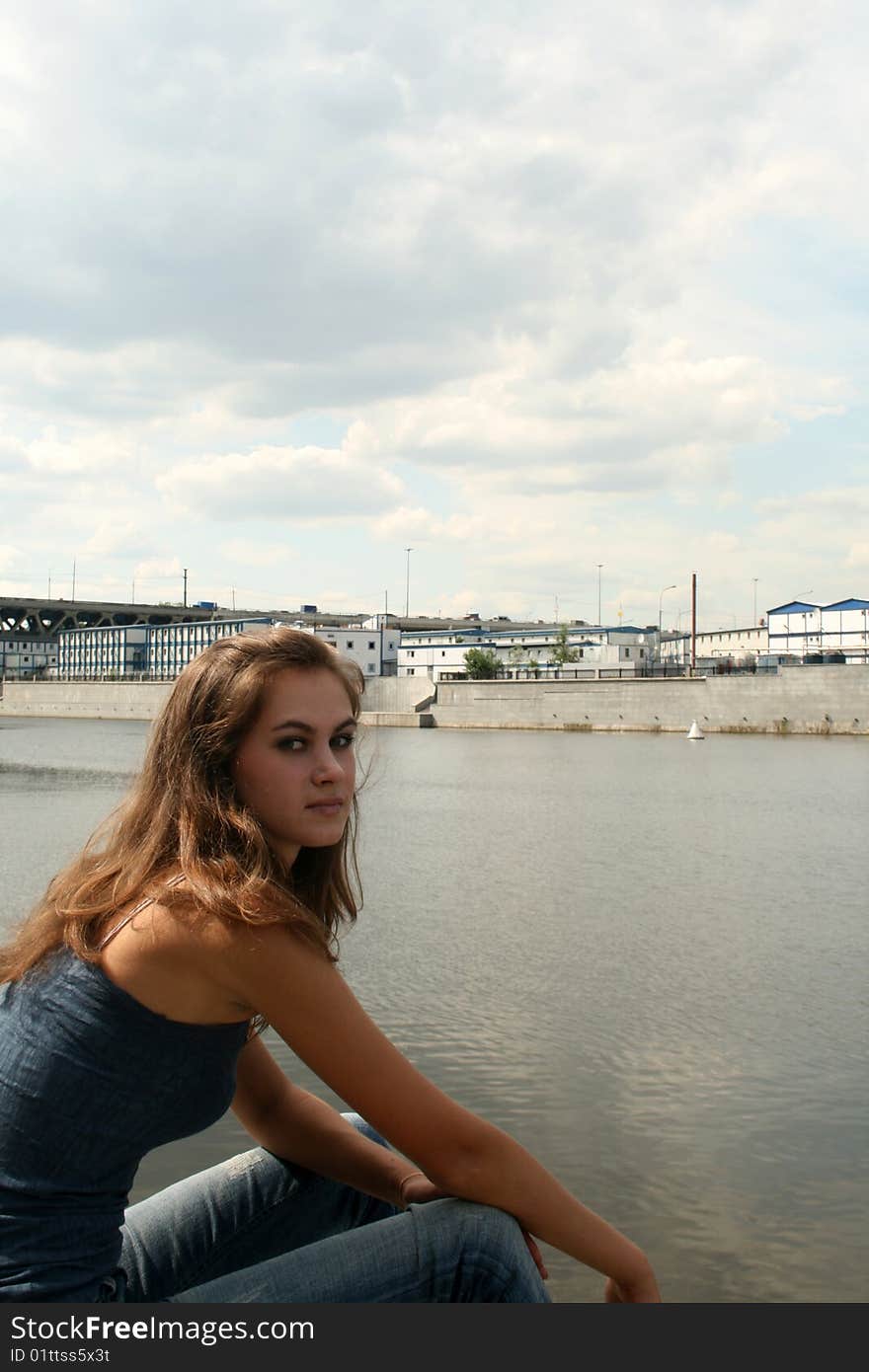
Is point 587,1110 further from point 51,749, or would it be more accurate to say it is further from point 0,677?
point 0,677

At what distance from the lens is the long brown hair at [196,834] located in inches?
78.1

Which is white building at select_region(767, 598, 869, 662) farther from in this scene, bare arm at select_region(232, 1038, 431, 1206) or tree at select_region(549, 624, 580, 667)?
bare arm at select_region(232, 1038, 431, 1206)

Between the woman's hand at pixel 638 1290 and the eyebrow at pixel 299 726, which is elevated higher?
the eyebrow at pixel 299 726

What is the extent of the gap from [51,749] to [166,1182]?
41.5 metres

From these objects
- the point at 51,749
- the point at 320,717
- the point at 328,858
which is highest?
the point at 320,717

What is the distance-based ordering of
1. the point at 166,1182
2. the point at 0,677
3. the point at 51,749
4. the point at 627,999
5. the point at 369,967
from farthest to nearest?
the point at 0,677 < the point at 51,749 < the point at 369,967 < the point at 627,999 < the point at 166,1182

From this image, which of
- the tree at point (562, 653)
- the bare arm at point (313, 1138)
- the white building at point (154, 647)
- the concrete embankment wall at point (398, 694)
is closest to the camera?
the bare arm at point (313, 1138)

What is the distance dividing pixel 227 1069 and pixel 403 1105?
1.05ft

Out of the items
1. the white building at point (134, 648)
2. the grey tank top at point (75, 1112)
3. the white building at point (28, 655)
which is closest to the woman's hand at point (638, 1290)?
the grey tank top at point (75, 1112)

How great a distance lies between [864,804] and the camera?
20234 mm

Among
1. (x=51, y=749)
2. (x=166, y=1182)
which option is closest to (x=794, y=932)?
(x=166, y=1182)

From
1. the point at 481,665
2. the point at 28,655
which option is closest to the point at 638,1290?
the point at 481,665

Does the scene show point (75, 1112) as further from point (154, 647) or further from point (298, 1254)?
point (154, 647)

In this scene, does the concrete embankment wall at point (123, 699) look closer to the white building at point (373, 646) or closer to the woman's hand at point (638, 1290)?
the white building at point (373, 646)
